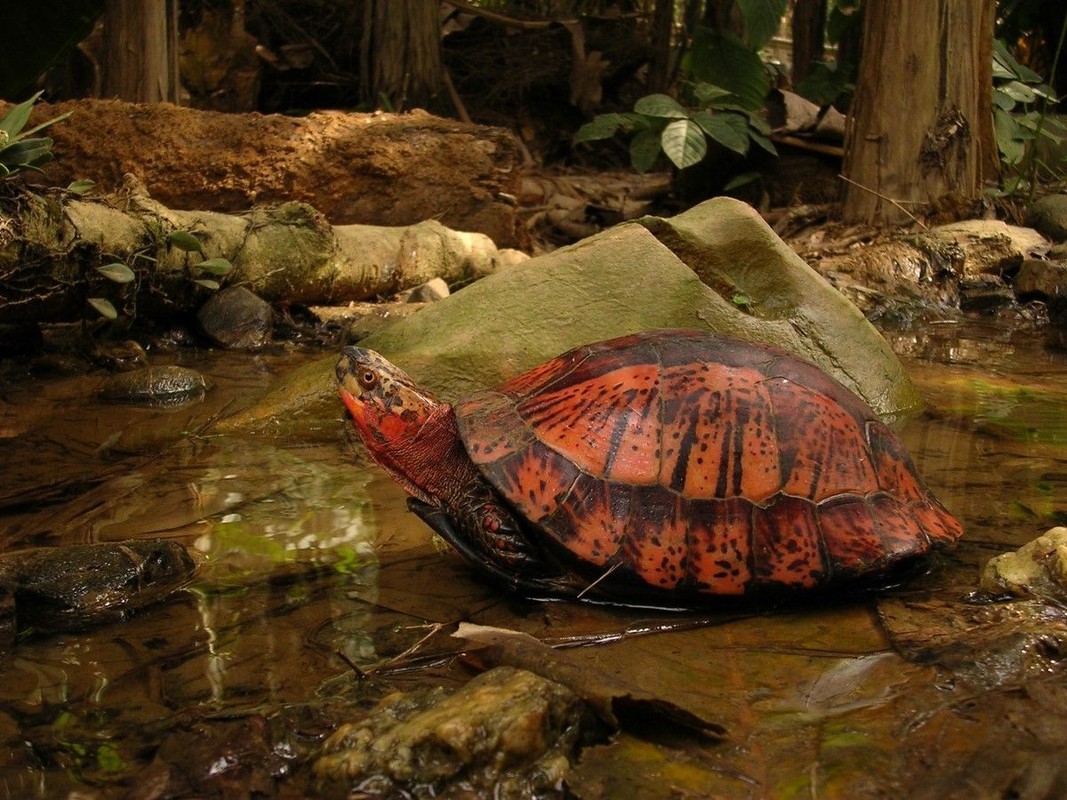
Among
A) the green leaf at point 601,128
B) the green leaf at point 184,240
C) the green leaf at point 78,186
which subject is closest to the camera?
the green leaf at point 78,186

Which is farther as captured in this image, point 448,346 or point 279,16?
point 279,16

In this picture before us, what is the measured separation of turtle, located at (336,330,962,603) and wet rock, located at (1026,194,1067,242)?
20.4 feet

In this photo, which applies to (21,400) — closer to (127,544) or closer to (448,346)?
(448,346)

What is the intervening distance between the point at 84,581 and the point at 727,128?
7299 millimetres

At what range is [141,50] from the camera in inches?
274

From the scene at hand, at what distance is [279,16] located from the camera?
11922mm

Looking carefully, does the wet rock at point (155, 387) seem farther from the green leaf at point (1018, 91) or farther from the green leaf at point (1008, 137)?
the green leaf at point (1018, 91)

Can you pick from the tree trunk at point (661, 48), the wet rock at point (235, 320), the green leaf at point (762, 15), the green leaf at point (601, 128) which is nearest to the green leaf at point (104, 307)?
the wet rock at point (235, 320)

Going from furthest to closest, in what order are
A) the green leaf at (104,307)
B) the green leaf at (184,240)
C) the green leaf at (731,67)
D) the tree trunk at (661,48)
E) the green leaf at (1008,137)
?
the tree trunk at (661,48) → the green leaf at (731,67) → the green leaf at (1008,137) → the green leaf at (184,240) → the green leaf at (104,307)

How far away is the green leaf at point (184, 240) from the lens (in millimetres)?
5625

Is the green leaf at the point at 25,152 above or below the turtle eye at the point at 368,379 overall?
above

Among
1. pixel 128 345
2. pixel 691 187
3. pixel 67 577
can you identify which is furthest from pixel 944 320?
pixel 67 577

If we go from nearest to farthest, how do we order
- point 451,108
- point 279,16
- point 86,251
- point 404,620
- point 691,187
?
point 404,620, point 86,251, point 691,187, point 451,108, point 279,16

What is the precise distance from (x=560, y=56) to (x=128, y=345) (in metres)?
8.58
